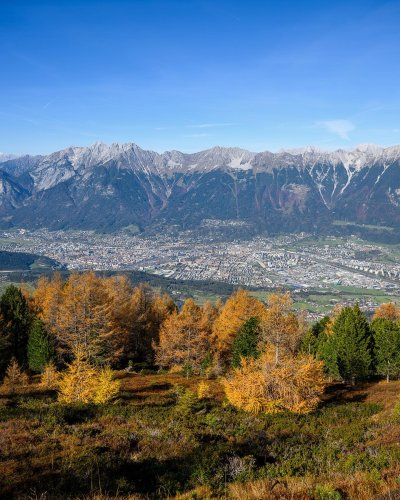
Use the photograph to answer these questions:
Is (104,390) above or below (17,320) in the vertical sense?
above

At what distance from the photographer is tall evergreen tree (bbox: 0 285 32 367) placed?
163ft

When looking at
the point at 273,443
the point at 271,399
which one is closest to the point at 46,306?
the point at 271,399

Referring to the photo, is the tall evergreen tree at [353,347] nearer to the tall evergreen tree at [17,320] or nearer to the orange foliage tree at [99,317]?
the orange foliage tree at [99,317]

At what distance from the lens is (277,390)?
83.5ft

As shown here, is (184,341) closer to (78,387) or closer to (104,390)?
(78,387)

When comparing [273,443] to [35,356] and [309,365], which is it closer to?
[309,365]

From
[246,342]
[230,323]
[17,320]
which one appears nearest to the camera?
[246,342]

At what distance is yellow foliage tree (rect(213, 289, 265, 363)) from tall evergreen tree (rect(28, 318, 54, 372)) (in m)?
22.6

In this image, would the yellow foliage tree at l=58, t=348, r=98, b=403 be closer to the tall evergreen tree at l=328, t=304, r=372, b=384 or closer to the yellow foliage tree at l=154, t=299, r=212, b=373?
the yellow foliage tree at l=154, t=299, r=212, b=373

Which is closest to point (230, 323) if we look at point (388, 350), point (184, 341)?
point (184, 341)

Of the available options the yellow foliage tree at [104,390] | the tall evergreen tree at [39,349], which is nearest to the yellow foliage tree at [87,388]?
the yellow foliage tree at [104,390]

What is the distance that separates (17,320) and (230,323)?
1133 inches

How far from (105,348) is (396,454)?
4140 centimetres

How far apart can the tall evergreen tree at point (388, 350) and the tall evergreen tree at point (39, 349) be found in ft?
120
